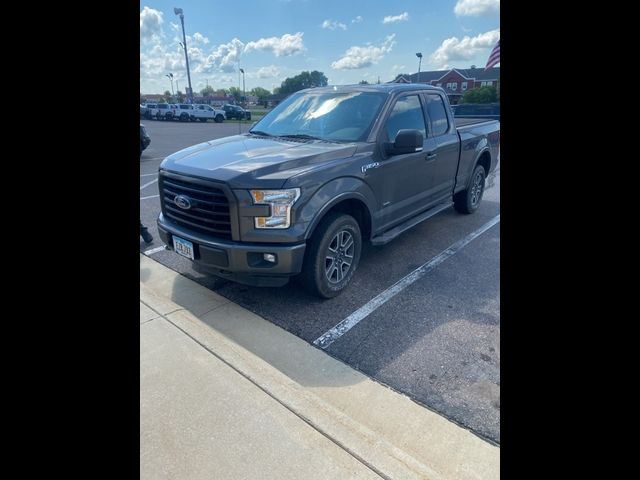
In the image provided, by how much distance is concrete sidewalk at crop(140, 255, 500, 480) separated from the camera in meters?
1.98

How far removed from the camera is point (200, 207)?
3338mm

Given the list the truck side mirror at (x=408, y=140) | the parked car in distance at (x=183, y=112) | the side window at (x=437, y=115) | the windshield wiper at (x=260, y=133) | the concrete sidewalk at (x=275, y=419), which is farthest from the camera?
the parked car in distance at (x=183, y=112)

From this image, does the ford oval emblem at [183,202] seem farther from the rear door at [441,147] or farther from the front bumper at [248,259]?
the rear door at [441,147]

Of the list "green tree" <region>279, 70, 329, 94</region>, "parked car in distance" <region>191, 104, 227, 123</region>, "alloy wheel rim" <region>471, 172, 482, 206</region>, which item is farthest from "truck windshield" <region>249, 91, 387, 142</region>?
"green tree" <region>279, 70, 329, 94</region>

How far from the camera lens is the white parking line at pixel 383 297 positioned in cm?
319

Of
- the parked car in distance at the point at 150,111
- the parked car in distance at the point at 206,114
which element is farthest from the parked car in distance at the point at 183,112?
the parked car in distance at the point at 150,111

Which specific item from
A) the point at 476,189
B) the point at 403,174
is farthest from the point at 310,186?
the point at 476,189

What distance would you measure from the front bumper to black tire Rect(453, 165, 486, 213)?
4.01 meters

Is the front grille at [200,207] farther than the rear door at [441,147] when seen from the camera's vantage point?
No

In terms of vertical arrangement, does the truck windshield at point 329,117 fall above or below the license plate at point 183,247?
above

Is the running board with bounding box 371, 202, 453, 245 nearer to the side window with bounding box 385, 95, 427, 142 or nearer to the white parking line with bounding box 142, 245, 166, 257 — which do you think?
the side window with bounding box 385, 95, 427, 142

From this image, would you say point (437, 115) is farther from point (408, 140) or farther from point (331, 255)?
point (331, 255)
